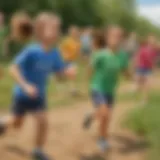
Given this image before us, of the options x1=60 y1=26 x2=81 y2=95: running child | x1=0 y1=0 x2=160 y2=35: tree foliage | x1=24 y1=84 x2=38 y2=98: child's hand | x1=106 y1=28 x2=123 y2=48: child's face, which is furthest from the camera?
x1=0 y1=0 x2=160 y2=35: tree foliage

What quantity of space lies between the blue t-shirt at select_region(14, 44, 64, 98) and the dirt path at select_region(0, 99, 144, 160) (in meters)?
0.57

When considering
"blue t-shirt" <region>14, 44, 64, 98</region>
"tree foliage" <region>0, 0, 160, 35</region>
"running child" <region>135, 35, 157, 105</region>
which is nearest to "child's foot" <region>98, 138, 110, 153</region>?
"blue t-shirt" <region>14, 44, 64, 98</region>

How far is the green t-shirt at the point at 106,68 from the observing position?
3.88m

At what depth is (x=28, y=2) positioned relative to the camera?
10.7 m

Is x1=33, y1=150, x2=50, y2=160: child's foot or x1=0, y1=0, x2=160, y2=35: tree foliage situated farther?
x1=0, y1=0, x2=160, y2=35: tree foliage

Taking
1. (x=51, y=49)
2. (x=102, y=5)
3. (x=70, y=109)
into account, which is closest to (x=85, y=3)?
(x=102, y=5)

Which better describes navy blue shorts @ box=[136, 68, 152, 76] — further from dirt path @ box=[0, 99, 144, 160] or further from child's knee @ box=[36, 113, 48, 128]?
child's knee @ box=[36, 113, 48, 128]

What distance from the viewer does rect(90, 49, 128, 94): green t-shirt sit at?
12.7ft

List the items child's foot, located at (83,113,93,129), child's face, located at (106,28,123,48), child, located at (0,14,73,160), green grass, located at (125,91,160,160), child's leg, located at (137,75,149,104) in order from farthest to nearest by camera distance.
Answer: child's leg, located at (137,75,149,104)
child's foot, located at (83,113,93,129)
green grass, located at (125,91,160,160)
child's face, located at (106,28,123,48)
child, located at (0,14,73,160)

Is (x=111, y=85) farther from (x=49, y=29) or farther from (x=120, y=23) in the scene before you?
(x=120, y=23)

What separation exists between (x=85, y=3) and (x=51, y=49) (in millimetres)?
7258

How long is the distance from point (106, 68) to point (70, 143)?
607 mm

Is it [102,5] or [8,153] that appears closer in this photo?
[8,153]

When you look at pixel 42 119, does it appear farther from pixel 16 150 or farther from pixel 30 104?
pixel 16 150
